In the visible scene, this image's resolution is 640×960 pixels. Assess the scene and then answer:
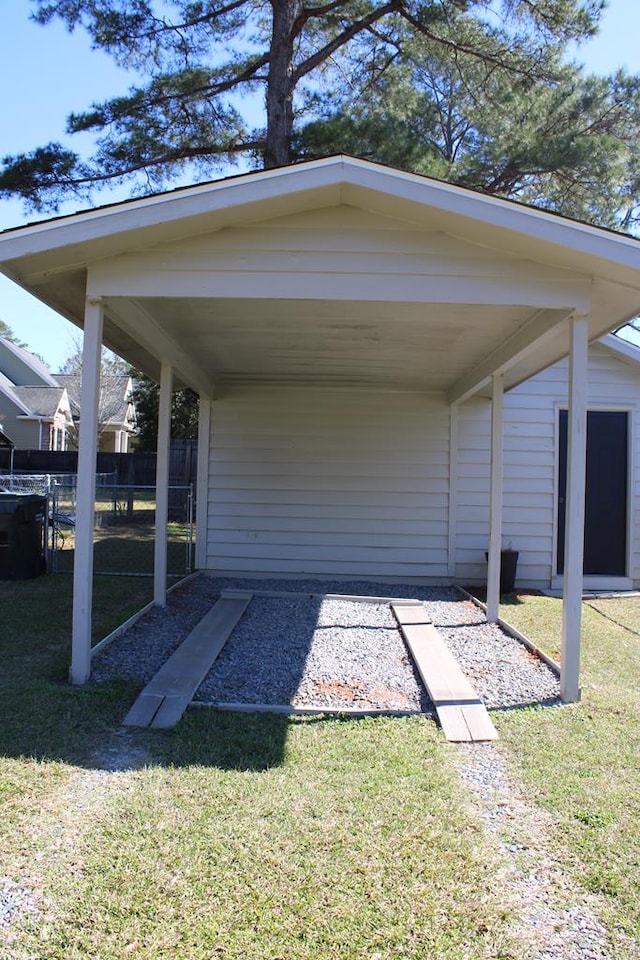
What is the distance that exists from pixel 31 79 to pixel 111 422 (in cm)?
2265

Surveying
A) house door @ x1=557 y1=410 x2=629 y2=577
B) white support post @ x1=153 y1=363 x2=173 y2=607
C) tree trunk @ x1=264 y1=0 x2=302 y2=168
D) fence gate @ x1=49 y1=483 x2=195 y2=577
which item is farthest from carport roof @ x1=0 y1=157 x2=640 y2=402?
tree trunk @ x1=264 y1=0 x2=302 y2=168

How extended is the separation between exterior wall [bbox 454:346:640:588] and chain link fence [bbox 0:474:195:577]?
Answer: 369 centimetres

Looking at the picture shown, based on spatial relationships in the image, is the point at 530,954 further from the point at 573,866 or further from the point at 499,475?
the point at 499,475

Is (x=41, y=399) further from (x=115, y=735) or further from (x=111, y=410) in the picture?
(x=115, y=735)

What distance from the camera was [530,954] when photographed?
83.0 inches

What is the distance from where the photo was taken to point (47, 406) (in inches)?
1058

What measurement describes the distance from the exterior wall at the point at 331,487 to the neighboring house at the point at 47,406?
1671 centimetres

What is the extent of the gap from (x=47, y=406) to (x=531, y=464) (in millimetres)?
22286

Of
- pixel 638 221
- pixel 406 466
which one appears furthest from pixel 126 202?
pixel 638 221

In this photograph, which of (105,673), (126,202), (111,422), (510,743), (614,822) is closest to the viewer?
(614,822)

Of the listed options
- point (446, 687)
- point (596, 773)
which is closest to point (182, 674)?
point (446, 687)

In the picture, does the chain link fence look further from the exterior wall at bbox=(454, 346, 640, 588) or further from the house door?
the house door

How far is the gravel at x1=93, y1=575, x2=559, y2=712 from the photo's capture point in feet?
14.7

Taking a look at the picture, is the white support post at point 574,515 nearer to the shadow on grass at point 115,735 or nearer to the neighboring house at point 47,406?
the shadow on grass at point 115,735
